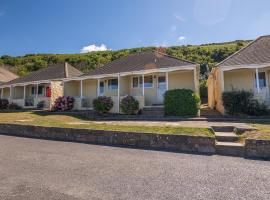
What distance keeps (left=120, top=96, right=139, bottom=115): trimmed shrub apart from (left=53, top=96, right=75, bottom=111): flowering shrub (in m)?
6.47

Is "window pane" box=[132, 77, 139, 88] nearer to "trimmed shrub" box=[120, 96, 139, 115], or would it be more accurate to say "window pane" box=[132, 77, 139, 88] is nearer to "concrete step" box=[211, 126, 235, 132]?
"trimmed shrub" box=[120, 96, 139, 115]

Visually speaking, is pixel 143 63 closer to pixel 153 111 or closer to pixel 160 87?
pixel 160 87

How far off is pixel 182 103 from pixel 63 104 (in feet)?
36.9

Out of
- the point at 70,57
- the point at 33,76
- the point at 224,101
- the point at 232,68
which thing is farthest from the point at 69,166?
the point at 70,57

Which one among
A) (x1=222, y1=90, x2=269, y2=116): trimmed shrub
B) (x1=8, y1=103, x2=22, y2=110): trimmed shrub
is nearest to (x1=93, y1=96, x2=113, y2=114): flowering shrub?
(x1=222, y1=90, x2=269, y2=116): trimmed shrub

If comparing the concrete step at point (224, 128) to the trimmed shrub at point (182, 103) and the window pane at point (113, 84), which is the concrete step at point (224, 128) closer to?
the trimmed shrub at point (182, 103)

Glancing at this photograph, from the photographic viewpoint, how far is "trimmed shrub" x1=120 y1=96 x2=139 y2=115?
15070mm

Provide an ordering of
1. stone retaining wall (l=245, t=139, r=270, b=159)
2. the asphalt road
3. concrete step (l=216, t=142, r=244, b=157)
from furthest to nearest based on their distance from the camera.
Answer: concrete step (l=216, t=142, r=244, b=157), stone retaining wall (l=245, t=139, r=270, b=159), the asphalt road

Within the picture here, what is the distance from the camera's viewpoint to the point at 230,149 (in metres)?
6.30

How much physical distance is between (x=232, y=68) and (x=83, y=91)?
14.3 metres

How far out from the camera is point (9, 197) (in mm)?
3652

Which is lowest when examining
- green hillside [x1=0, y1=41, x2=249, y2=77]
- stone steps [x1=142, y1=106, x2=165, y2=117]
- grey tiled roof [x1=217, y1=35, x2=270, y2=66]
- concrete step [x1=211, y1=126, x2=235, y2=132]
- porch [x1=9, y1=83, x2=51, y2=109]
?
concrete step [x1=211, y1=126, x2=235, y2=132]

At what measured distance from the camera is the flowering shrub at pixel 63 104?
62.4 feet

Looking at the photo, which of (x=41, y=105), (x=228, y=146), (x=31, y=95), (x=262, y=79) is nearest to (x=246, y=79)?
(x=262, y=79)
